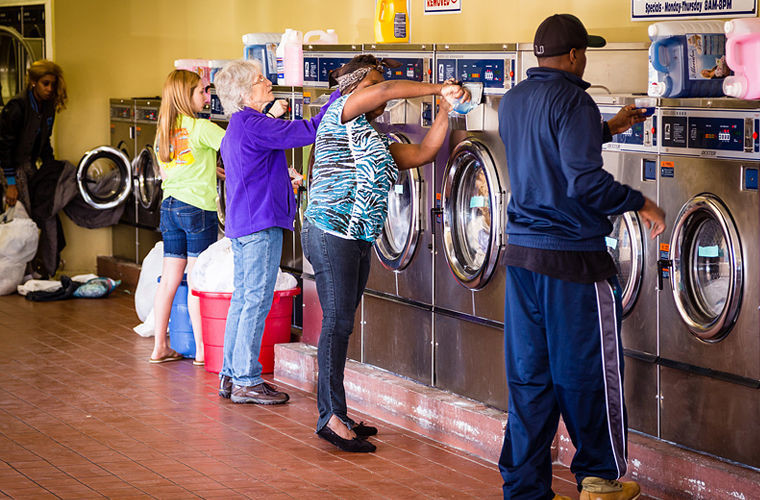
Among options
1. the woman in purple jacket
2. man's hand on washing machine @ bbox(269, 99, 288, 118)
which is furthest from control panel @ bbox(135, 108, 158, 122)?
the woman in purple jacket

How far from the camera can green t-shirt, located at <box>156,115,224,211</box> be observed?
6434 millimetres

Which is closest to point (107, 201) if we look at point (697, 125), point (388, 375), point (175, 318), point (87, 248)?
point (87, 248)

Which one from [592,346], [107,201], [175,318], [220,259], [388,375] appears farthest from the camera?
[107,201]

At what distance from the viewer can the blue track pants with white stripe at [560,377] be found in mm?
3832

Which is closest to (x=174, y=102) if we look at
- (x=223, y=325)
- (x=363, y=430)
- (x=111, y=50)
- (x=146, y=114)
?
(x=223, y=325)

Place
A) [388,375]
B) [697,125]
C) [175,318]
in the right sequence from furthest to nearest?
[175,318], [388,375], [697,125]

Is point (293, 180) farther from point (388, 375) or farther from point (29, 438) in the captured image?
point (29, 438)

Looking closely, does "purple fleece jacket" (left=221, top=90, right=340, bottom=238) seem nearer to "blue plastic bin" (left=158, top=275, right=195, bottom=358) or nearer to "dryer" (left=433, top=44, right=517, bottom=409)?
"dryer" (left=433, top=44, right=517, bottom=409)

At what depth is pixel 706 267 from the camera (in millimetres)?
4203

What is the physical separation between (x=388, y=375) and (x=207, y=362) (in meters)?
1.30

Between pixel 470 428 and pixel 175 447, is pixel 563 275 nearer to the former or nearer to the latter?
pixel 470 428

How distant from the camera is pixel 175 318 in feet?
22.7

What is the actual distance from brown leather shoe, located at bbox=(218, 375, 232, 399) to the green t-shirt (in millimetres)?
1170

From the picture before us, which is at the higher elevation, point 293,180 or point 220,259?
point 293,180
